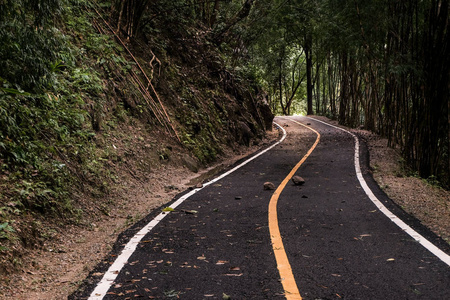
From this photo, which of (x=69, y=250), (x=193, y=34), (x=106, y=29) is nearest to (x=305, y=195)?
(x=69, y=250)

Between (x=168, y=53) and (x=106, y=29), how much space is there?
14.4 feet

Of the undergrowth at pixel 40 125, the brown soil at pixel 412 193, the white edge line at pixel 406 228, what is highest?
the undergrowth at pixel 40 125

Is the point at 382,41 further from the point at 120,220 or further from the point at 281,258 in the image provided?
the point at 281,258

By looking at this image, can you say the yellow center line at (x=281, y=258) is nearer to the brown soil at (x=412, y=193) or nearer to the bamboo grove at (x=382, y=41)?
the brown soil at (x=412, y=193)

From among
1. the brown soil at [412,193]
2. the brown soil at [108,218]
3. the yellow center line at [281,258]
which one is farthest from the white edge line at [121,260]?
the brown soil at [412,193]

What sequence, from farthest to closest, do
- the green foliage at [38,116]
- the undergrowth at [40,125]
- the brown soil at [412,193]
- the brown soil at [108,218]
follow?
the brown soil at [412,193]
the green foliage at [38,116]
the undergrowth at [40,125]
the brown soil at [108,218]

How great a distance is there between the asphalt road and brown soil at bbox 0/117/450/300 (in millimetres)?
332

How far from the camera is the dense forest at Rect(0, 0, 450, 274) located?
20.0 feet

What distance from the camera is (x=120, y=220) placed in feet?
23.7

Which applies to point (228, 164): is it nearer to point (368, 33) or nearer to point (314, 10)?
point (368, 33)

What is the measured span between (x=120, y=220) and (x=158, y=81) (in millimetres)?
8726

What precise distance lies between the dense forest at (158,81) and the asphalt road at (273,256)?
5.88 feet

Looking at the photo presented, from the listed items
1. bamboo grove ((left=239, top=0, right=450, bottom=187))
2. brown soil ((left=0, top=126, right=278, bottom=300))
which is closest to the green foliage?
brown soil ((left=0, top=126, right=278, bottom=300))

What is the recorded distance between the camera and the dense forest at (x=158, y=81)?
20.0 feet
